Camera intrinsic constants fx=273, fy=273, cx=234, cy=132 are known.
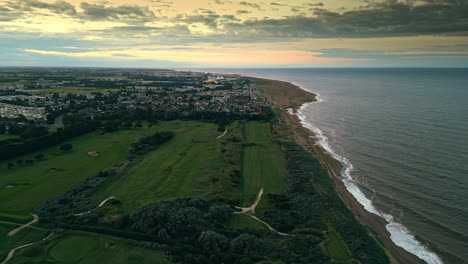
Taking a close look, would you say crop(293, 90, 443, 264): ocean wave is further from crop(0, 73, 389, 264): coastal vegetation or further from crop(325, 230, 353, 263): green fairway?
crop(325, 230, 353, 263): green fairway

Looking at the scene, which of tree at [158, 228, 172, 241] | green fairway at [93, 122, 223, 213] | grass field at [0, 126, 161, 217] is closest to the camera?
tree at [158, 228, 172, 241]

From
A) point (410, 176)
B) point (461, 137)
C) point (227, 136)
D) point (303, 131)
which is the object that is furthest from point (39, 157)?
point (461, 137)

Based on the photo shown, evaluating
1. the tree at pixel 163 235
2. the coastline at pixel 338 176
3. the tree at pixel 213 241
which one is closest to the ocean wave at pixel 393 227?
the coastline at pixel 338 176

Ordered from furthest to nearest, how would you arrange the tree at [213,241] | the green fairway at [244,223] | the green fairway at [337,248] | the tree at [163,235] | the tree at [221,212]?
the tree at [221,212] → the green fairway at [244,223] → the tree at [163,235] → the tree at [213,241] → the green fairway at [337,248]

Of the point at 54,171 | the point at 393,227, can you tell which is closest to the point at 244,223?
the point at 393,227

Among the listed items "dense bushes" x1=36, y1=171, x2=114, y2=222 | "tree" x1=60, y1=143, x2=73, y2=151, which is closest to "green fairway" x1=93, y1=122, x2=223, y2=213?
"dense bushes" x1=36, y1=171, x2=114, y2=222

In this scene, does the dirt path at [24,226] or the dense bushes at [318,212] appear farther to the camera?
the dirt path at [24,226]

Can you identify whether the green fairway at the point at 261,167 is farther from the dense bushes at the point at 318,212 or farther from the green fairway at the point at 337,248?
the green fairway at the point at 337,248
